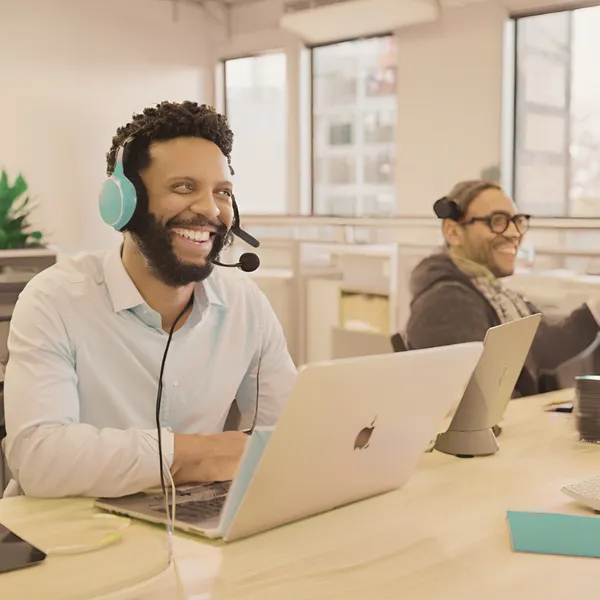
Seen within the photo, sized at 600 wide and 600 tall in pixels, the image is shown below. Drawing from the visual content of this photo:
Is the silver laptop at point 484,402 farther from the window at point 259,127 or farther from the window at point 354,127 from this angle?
the window at point 259,127

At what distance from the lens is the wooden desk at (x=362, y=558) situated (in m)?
0.96

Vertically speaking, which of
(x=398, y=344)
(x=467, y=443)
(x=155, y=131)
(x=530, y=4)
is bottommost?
(x=467, y=443)

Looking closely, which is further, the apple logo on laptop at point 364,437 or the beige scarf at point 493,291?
the beige scarf at point 493,291

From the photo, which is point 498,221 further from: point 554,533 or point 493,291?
point 554,533

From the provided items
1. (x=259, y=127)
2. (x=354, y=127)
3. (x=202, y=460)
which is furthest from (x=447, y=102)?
(x=202, y=460)

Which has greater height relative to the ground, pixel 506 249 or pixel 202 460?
pixel 506 249

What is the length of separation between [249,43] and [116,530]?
15.0 feet

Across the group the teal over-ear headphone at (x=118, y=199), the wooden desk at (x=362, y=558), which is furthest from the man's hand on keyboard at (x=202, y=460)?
the teal over-ear headphone at (x=118, y=199)

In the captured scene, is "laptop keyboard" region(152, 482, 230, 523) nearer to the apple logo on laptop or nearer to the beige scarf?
the apple logo on laptop

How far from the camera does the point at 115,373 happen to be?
1.55 m

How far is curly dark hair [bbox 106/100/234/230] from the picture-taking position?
1.54 metres

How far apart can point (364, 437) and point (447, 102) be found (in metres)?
3.38

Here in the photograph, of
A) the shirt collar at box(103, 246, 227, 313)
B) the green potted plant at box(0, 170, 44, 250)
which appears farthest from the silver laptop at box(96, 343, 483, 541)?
the green potted plant at box(0, 170, 44, 250)

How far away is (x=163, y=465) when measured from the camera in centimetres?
131
